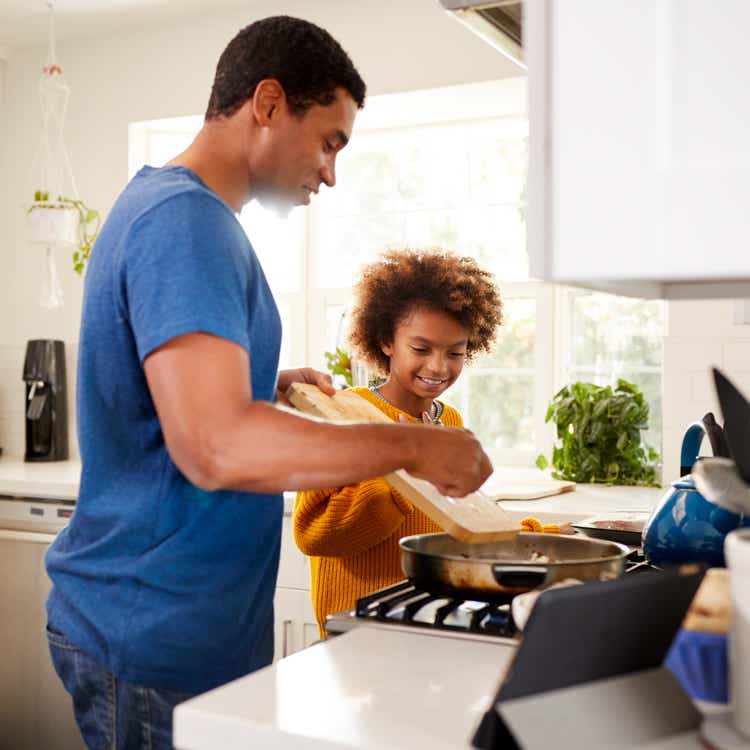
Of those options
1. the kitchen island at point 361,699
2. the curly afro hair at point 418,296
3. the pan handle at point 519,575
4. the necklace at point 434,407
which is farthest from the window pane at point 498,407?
the kitchen island at point 361,699

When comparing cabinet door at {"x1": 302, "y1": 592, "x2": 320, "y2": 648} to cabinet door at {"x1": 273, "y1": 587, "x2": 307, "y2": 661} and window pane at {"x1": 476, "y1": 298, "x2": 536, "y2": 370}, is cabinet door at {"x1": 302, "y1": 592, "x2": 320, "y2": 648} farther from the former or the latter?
window pane at {"x1": 476, "y1": 298, "x2": 536, "y2": 370}

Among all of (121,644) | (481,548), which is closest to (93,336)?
(121,644)

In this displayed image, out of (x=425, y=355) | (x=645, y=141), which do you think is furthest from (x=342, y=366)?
(x=645, y=141)

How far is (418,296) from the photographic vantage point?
8.62ft

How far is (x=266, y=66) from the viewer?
1.55m

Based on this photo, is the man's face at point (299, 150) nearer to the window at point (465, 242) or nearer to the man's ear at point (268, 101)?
the man's ear at point (268, 101)

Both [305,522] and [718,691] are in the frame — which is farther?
[305,522]

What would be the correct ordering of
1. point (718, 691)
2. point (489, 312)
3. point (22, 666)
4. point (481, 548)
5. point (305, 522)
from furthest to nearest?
point (22, 666), point (489, 312), point (305, 522), point (481, 548), point (718, 691)

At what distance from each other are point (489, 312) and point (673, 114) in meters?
1.84

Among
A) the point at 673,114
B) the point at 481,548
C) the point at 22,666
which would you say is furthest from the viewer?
the point at 22,666

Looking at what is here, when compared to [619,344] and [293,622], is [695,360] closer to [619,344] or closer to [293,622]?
[619,344]

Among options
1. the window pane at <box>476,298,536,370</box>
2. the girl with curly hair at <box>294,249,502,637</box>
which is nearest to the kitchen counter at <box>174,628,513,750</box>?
the girl with curly hair at <box>294,249,502,637</box>

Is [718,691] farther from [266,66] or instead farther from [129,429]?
[266,66]

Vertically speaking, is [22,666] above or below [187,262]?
below
